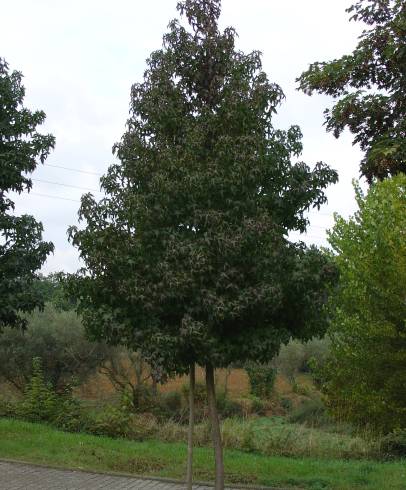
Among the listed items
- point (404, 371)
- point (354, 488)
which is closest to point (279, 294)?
point (354, 488)

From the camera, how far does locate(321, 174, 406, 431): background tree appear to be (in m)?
11.3

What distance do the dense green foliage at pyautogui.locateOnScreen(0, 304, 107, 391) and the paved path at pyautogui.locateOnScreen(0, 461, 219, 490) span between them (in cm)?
1073

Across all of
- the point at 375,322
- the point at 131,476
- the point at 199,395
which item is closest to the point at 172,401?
the point at 199,395

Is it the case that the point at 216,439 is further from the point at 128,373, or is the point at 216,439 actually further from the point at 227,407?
the point at 227,407

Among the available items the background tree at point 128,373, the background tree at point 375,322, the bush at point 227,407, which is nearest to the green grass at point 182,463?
the background tree at point 375,322

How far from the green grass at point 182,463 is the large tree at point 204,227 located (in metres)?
2.79

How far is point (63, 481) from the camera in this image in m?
8.75

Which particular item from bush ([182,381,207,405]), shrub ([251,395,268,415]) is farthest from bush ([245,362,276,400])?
bush ([182,381,207,405])

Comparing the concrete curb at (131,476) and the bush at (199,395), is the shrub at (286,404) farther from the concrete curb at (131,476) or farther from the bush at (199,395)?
the concrete curb at (131,476)

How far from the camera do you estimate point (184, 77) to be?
7.70 metres

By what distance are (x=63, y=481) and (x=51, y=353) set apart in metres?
12.3

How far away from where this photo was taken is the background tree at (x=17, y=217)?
9.85m

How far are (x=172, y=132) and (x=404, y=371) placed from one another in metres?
6.97

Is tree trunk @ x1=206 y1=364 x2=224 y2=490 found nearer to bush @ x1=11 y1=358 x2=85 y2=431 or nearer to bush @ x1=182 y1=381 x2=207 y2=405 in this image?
bush @ x1=11 y1=358 x2=85 y2=431
